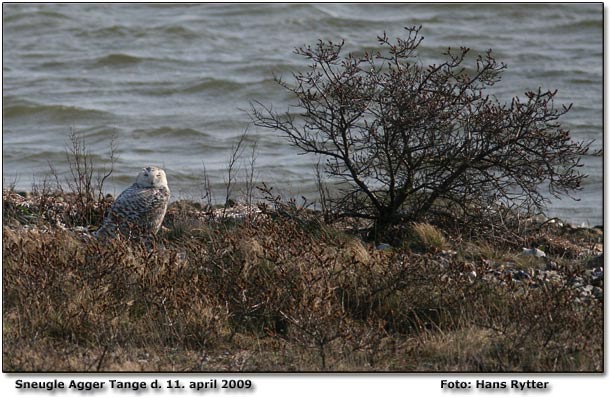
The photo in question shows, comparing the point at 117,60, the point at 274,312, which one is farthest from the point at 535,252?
the point at 117,60

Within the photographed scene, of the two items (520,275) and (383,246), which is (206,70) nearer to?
(383,246)

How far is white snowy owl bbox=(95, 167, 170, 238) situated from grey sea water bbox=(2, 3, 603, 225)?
4578mm

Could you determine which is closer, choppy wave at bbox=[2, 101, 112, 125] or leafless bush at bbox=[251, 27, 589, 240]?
leafless bush at bbox=[251, 27, 589, 240]

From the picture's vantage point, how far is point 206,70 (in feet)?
66.1

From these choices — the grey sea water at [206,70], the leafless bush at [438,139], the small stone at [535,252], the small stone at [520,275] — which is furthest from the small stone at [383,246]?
the grey sea water at [206,70]

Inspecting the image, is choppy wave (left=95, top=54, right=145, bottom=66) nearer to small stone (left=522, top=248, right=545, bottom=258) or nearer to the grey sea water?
the grey sea water

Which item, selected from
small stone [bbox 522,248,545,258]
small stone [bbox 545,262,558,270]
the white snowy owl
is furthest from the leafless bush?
the white snowy owl

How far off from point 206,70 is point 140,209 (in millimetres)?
12483

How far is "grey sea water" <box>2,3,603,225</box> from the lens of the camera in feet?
50.4

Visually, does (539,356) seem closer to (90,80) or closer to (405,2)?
(90,80)

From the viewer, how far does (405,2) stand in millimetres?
23922

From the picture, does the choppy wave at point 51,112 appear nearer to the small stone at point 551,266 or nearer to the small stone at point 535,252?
the small stone at point 535,252

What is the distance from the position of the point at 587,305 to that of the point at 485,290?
65 centimetres

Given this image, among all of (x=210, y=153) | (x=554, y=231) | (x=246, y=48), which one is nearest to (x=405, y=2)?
(x=246, y=48)
